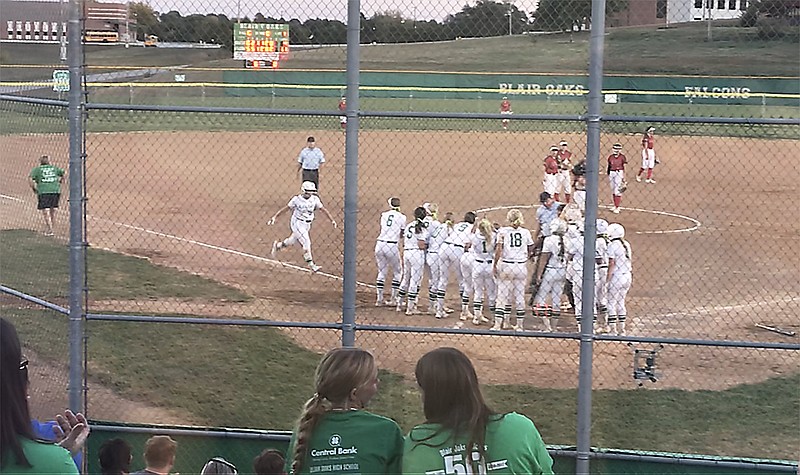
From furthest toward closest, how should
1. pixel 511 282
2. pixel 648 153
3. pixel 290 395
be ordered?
pixel 648 153, pixel 511 282, pixel 290 395

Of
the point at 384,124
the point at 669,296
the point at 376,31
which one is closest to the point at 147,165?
the point at 384,124

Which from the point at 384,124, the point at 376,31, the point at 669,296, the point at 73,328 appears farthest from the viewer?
the point at 384,124

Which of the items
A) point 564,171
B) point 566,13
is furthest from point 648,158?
point 566,13

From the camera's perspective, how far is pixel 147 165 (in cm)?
2834

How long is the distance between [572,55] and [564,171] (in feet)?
55.6

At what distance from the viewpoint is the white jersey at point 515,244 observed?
12914 mm

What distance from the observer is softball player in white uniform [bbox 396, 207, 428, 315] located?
1398cm

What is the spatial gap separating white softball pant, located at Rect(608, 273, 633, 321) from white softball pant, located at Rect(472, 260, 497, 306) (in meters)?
1.62

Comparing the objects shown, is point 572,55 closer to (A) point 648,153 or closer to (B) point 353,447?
(A) point 648,153

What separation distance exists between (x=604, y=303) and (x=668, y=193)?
14.6 metres

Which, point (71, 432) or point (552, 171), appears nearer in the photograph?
point (71, 432)

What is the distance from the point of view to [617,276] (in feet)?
41.4

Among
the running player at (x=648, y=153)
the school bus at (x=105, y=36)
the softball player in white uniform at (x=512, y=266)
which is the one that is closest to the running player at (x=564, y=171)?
the running player at (x=648, y=153)

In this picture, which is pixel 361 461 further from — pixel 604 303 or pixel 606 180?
pixel 606 180
